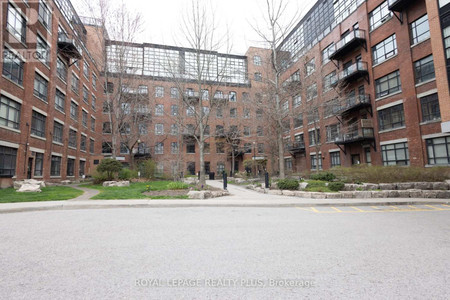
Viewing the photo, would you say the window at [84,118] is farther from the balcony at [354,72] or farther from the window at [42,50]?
the balcony at [354,72]

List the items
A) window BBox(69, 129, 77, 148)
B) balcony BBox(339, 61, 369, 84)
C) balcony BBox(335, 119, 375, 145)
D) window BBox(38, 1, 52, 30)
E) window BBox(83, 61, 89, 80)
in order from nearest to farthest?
window BBox(38, 1, 52, 30), balcony BBox(335, 119, 375, 145), balcony BBox(339, 61, 369, 84), window BBox(69, 129, 77, 148), window BBox(83, 61, 89, 80)

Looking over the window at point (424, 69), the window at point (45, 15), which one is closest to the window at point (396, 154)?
the window at point (424, 69)

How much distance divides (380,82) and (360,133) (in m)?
5.19

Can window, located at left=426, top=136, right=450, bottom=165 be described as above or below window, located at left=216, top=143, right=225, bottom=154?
below

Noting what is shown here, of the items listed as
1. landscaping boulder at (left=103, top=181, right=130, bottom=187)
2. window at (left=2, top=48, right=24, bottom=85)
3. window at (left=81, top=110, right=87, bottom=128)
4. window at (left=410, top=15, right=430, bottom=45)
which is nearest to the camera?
window at (left=2, top=48, right=24, bottom=85)

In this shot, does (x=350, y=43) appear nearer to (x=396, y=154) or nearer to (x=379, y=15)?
(x=379, y=15)

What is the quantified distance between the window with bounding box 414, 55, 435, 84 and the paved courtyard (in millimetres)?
18123

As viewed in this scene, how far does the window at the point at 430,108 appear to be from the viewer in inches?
720

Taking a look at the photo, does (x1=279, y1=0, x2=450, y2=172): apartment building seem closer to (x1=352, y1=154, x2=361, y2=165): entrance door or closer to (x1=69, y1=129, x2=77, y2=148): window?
(x1=352, y1=154, x2=361, y2=165): entrance door

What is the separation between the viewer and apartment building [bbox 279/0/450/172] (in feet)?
58.6

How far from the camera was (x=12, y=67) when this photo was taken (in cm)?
1730

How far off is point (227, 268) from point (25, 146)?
2179 cm

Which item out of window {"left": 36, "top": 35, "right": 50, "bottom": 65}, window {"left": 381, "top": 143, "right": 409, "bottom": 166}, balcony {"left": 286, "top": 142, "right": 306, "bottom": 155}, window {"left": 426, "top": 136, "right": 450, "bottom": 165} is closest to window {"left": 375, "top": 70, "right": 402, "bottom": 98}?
window {"left": 381, "top": 143, "right": 409, "bottom": 166}

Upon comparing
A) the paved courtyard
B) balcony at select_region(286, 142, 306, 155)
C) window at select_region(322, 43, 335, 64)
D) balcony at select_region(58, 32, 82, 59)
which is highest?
window at select_region(322, 43, 335, 64)
